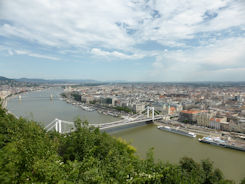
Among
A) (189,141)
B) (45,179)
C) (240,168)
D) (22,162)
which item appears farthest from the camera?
(189,141)

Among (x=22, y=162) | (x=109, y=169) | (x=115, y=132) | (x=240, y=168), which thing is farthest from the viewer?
(x=115, y=132)

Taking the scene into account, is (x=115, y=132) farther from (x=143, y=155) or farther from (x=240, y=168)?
(x=240, y=168)

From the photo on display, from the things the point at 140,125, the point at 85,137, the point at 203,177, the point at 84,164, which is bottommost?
the point at 140,125

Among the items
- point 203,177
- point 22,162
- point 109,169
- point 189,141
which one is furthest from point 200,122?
point 22,162

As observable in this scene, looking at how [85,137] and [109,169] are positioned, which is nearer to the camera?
[109,169]

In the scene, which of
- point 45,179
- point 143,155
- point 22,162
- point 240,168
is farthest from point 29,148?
point 240,168

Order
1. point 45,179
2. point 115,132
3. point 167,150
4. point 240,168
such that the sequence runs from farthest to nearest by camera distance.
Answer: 1. point 115,132
2. point 167,150
3. point 240,168
4. point 45,179

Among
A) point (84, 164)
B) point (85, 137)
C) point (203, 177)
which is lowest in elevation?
point (203, 177)

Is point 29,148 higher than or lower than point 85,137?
higher

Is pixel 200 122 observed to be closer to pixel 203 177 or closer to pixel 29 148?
pixel 203 177
